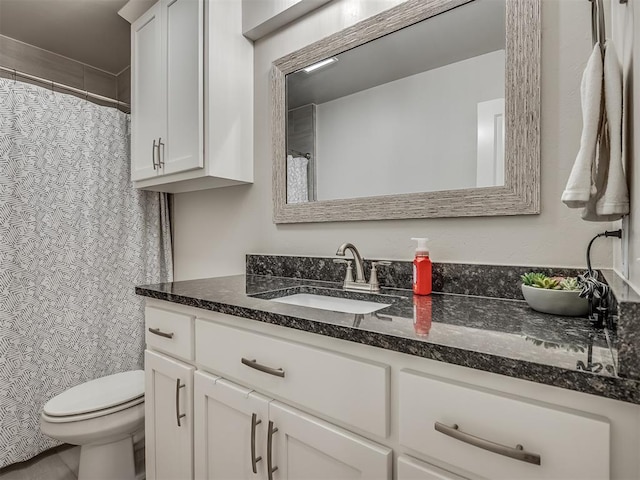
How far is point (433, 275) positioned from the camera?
1220 millimetres

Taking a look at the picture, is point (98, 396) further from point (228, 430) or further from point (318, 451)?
point (318, 451)

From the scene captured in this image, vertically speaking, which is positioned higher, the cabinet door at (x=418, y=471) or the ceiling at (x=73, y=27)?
the ceiling at (x=73, y=27)

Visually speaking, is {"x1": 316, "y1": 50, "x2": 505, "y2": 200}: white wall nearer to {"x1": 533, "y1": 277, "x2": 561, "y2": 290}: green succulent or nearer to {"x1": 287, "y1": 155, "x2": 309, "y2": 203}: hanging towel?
{"x1": 287, "y1": 155, "x2": 309, "y2": 203}: hanging towel

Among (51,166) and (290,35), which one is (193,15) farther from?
(51,166)

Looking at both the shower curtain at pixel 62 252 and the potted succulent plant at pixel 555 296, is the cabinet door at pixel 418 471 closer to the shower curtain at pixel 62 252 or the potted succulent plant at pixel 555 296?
the potted succulent plant at pixel 555 296

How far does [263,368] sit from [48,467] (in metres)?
1.65

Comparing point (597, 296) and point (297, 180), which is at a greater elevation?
point (297, 180)

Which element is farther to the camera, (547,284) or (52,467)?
(52,467)

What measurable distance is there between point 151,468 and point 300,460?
856 mm

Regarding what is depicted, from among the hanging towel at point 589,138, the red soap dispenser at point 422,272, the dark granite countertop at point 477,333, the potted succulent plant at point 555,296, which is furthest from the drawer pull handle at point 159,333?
the hanging towel at point 589,138

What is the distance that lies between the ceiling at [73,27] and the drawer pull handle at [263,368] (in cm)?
215

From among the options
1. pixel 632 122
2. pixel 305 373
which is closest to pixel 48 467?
pixel 305 373

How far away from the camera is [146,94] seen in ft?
6.20

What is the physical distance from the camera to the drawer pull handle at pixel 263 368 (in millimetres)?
897
